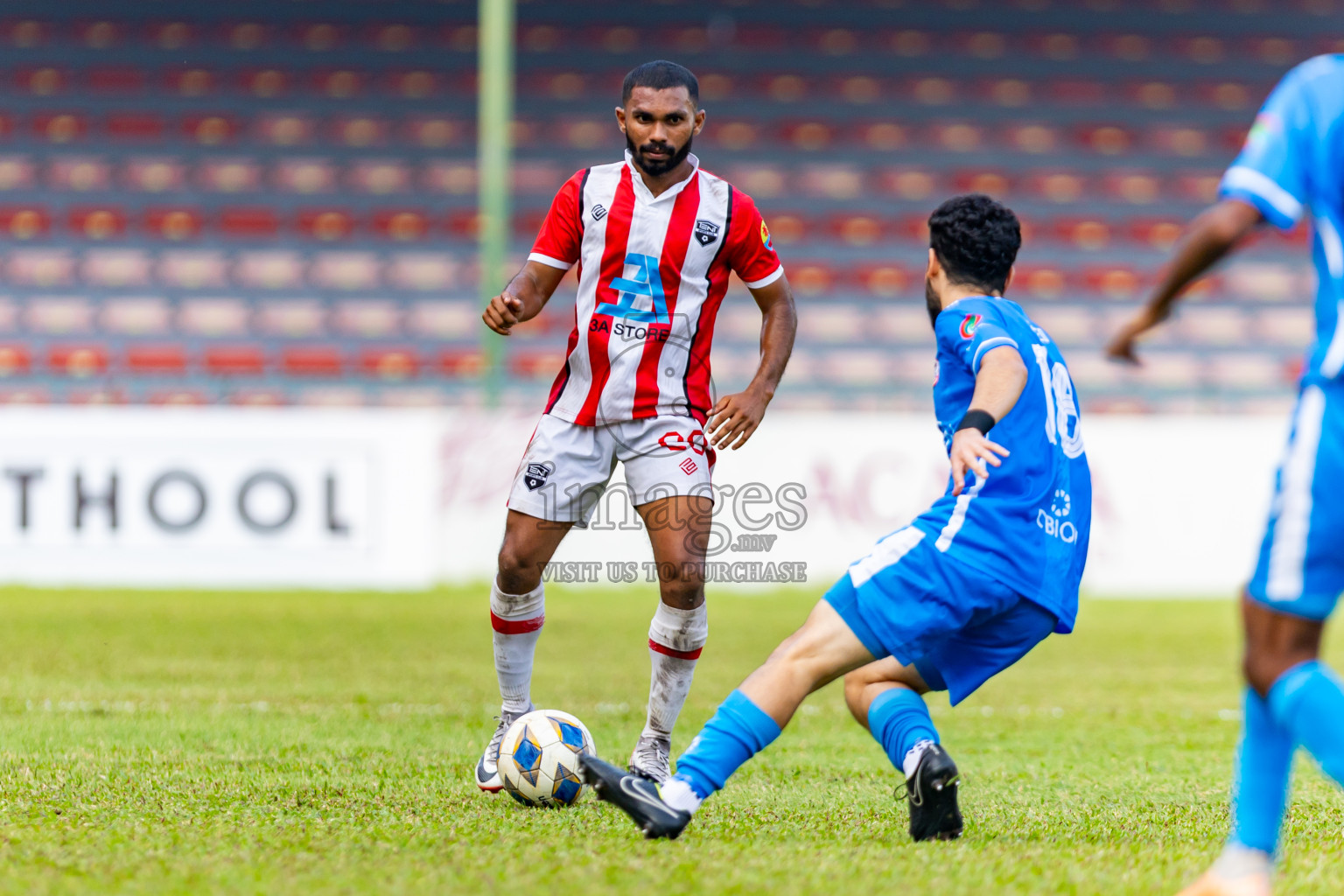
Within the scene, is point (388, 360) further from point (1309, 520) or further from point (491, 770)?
point (1309, 520)

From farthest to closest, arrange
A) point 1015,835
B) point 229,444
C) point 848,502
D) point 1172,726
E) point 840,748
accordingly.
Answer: point 848,502 → point 229,444 → point 1172,726 → point 840,748 → point 1015,835

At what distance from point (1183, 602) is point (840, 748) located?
23.4ft

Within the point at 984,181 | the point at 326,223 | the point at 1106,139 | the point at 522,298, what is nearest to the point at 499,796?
the point at 522,298

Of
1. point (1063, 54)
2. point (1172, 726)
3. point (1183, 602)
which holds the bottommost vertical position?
point (1183, 602)

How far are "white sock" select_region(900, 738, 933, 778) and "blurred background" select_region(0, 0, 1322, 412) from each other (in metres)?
11.6

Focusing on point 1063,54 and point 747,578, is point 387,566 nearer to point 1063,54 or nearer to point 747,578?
point 747,578

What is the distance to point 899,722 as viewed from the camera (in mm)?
3359

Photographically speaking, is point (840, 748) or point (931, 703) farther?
point (931, 703)

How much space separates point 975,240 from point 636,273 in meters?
1.15

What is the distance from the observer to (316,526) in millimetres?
10562

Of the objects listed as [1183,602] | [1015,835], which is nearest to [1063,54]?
[1183,602]

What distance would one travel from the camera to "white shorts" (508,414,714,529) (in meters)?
4.12

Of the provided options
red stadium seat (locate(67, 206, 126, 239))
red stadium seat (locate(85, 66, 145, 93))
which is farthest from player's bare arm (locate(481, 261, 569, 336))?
red stadium seat (locate(85, 66, 145, 93))

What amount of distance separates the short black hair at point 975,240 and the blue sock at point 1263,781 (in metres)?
1.26
